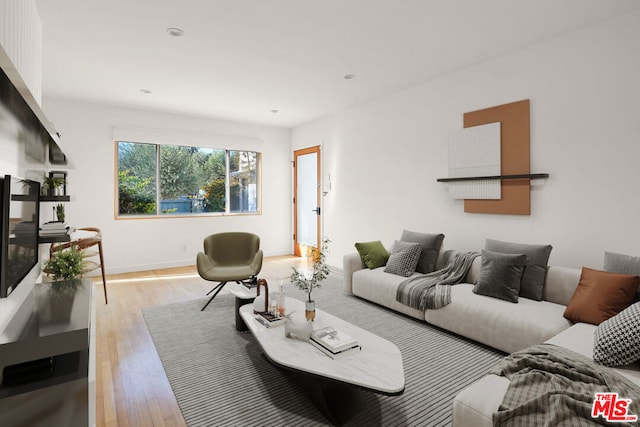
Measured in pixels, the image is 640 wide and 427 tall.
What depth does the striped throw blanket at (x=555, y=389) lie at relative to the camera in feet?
4.69

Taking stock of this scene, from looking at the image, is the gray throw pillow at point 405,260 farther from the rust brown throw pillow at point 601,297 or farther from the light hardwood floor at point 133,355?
the light hardwood floor at point 133,355

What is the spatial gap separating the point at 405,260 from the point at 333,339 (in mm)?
2000

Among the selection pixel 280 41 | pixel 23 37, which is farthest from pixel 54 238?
pixel 280 41

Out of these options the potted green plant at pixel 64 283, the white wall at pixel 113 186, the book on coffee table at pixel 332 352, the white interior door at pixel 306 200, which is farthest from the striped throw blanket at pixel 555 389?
the white wall at pixel 113 186

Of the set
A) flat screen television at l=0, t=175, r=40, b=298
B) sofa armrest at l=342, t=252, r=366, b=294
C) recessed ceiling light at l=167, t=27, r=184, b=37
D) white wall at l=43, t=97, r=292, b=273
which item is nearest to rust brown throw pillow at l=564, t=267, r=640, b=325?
sofa armrest at l=342, t=252, r=366, b=294

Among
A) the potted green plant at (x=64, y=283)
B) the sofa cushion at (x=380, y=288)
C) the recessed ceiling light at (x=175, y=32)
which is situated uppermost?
the recessed ceiling light at (x=175, y=32)

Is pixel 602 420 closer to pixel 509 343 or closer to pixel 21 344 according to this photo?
pixel 509 343

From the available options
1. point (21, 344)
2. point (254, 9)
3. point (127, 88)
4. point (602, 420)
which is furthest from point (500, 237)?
point (127, 88)

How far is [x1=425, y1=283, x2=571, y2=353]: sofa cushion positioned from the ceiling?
2.41m

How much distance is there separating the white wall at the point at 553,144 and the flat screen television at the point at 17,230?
13.0 feet

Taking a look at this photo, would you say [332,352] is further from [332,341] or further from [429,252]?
[429,252]

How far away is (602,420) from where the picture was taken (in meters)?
1.39

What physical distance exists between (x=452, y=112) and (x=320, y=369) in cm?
345

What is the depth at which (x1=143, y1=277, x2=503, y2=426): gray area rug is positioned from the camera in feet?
6.70
